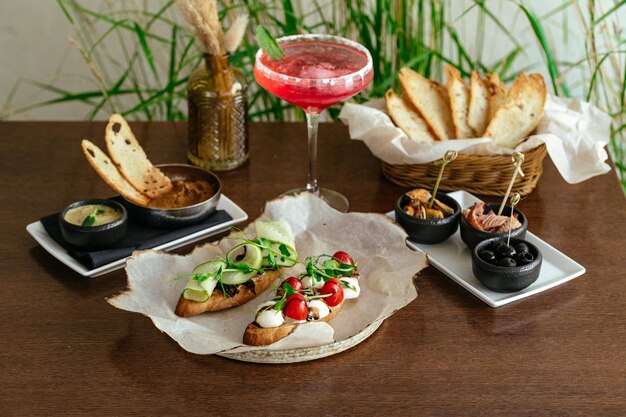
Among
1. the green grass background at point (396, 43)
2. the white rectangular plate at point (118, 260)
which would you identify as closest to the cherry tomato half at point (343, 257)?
the white rectangular plate at point (118, 260)

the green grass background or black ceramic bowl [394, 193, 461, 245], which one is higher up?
black ceramic bowl [394, 193, 461, 245]

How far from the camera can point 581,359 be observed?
1.36 meters

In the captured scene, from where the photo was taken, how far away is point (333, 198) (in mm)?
1910

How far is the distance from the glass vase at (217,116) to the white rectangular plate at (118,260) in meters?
0.20

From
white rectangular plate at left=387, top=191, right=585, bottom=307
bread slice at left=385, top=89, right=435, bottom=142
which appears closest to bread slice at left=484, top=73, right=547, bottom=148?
bread slice at left=385, top=89, right=435, bottom=142

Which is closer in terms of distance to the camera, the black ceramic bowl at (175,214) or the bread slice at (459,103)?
the black ceramic bowl at (175,214)

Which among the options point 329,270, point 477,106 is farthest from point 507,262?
point 477,106

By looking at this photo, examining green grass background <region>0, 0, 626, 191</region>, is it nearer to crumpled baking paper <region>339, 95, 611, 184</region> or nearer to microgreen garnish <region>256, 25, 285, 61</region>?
crumpled baking paper <region>339, 95, 611, 184</region>

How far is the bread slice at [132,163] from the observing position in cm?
183

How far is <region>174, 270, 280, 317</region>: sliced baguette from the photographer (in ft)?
4.63

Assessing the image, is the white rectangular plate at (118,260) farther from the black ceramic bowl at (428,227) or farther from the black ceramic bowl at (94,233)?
the black ceramic bowl at (428,227)

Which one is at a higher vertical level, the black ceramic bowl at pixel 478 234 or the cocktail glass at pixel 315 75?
the cocktail glass at pixel 315 75

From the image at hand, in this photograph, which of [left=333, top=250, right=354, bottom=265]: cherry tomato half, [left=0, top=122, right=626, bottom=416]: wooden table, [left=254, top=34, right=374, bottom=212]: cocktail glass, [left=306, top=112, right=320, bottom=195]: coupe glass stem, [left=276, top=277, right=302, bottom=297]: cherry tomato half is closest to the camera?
[left=0, top=122, right=626, bottom=416]: wooden table

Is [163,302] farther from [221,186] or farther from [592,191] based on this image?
[592,191]
